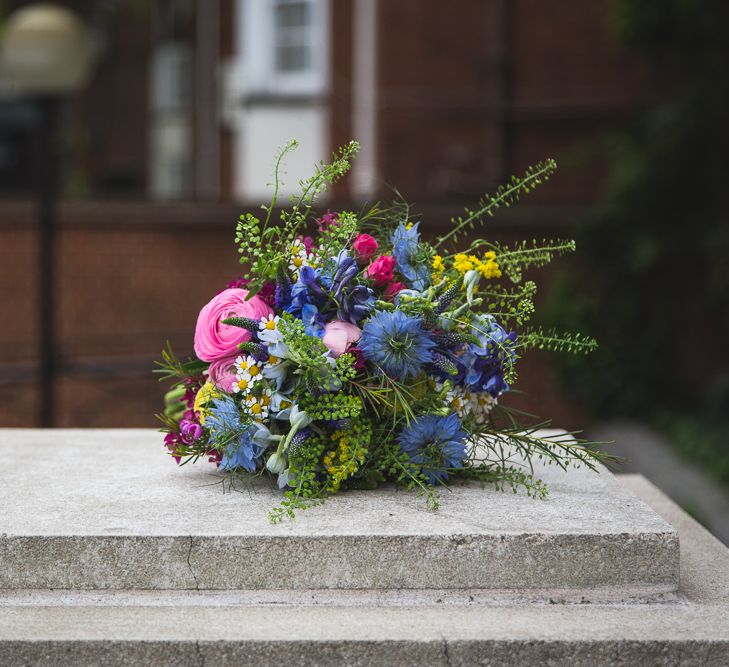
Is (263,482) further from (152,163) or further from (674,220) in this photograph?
(152,163)

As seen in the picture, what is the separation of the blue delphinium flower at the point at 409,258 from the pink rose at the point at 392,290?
4cm

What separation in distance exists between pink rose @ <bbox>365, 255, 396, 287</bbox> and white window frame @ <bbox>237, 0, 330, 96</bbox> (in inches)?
408

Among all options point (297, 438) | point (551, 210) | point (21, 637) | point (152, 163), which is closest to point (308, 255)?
point (297, 438)

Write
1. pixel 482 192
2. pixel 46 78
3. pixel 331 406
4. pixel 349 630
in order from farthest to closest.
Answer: pixel 482 192 < pixel 46 78 < pixel 331 406 < pixel 349 630

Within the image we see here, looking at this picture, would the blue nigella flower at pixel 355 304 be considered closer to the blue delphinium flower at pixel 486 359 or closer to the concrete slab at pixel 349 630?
the blue delphinium flower at pixel 486 359

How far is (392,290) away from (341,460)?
393 millimetres

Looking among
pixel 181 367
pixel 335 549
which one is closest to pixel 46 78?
pixel 181 367

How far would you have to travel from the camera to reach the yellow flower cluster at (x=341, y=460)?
2.38 metres

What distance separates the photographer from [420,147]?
455 inches

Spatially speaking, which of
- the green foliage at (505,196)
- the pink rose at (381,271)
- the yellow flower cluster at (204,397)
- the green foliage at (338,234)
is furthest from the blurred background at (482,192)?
the pink rose at (381,271)

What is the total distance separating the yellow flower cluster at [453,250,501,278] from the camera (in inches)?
100

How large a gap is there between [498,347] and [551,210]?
25.9 feet

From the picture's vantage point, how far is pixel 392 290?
2.51 metres

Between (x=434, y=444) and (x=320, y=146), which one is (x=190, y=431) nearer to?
(x=434, y=444)
